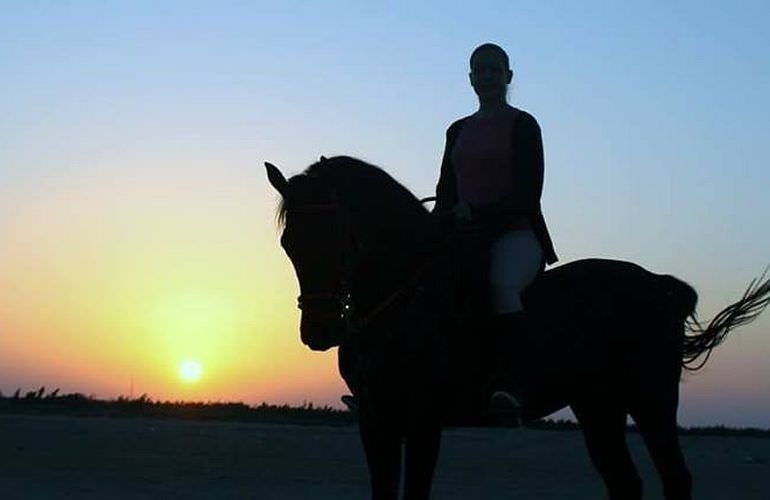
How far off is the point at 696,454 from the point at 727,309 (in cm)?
743

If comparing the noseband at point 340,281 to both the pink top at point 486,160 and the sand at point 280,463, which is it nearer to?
the pink top at point 486,160

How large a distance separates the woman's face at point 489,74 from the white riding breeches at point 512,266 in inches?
35.1

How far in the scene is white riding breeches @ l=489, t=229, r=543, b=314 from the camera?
7070 mm

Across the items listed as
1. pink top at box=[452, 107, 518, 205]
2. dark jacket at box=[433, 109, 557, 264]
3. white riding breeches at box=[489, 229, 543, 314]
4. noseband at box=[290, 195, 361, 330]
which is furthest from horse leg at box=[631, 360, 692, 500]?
noseband at box=[290, 195, 361, 330]

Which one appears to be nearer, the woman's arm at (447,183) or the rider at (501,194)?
the rider at (501,194)

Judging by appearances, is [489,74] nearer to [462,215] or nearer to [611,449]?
[462,215]

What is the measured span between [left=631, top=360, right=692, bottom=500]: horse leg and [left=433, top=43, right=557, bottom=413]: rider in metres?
1.22

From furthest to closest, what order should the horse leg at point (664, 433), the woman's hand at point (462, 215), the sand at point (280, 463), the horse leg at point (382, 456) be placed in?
the sand at point (280, 463)
the horse leg at point (664, 433)
the woman's hand at point (462, 215)
the horse leg at point (382, 456)

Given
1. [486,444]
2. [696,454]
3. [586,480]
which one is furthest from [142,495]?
[696,454]

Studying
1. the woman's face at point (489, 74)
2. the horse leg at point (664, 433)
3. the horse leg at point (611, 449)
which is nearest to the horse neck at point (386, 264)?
the woman's face at point (489, 74)

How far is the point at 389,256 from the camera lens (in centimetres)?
679

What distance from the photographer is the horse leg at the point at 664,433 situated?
25.7 ft

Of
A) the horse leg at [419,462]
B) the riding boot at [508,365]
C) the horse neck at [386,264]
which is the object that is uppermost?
the horse neck at [386,264]

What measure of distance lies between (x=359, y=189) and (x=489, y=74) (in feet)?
4.27
